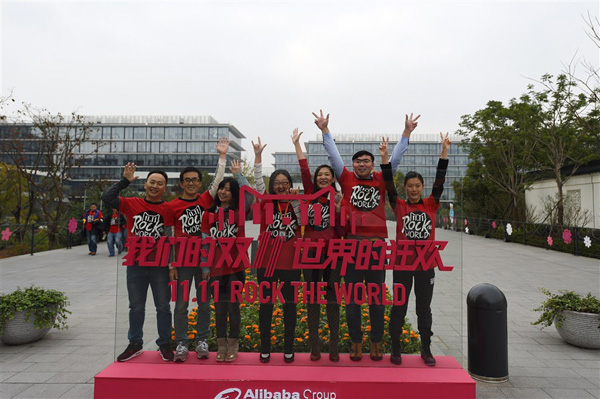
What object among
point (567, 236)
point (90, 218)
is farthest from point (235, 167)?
point (567, 236)

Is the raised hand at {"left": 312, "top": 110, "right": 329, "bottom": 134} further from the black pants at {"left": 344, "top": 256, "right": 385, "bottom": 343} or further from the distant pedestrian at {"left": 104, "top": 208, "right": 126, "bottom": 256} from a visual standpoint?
the distant pedestrian at {"left": 104, "top": 208, "right": 126, "bottom": 256}

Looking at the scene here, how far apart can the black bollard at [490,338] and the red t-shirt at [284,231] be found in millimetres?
2132

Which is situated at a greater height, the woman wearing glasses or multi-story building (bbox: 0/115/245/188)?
multi-story building (bbox: 0/115/245/188)

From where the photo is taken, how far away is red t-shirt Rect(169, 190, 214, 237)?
12.8 feet

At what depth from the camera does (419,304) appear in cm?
385

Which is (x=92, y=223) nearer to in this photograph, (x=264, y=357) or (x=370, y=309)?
(x=264, y=357)

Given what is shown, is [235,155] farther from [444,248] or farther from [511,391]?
[511,391]

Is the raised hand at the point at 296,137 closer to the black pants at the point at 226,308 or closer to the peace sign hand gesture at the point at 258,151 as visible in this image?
the peace sign hand gesture at the point at 258,151

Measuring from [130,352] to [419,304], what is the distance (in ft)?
9.74

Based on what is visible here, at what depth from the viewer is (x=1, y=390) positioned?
3.81 meters

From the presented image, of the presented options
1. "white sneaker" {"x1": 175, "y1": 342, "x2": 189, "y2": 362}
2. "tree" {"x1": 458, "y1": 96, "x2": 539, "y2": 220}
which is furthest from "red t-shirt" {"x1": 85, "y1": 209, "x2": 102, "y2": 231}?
"tree" {"x1": 458, "y1": 96, "x2": 539, "y2": 220}

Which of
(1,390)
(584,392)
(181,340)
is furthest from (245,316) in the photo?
(584,392)

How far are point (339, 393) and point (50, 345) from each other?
4069mm

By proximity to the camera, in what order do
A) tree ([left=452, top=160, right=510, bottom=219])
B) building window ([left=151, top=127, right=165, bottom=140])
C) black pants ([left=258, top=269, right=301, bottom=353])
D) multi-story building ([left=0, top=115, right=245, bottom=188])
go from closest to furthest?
black pants ([left=258, top=269, right=301, bottom=353])
multi-story building ([left=0, top=115, right=245, bottom=188])
building window ([left=151, top=127, right=165, bottom=140])
tree ([left=452, top=160, right=510, bottom=219])
